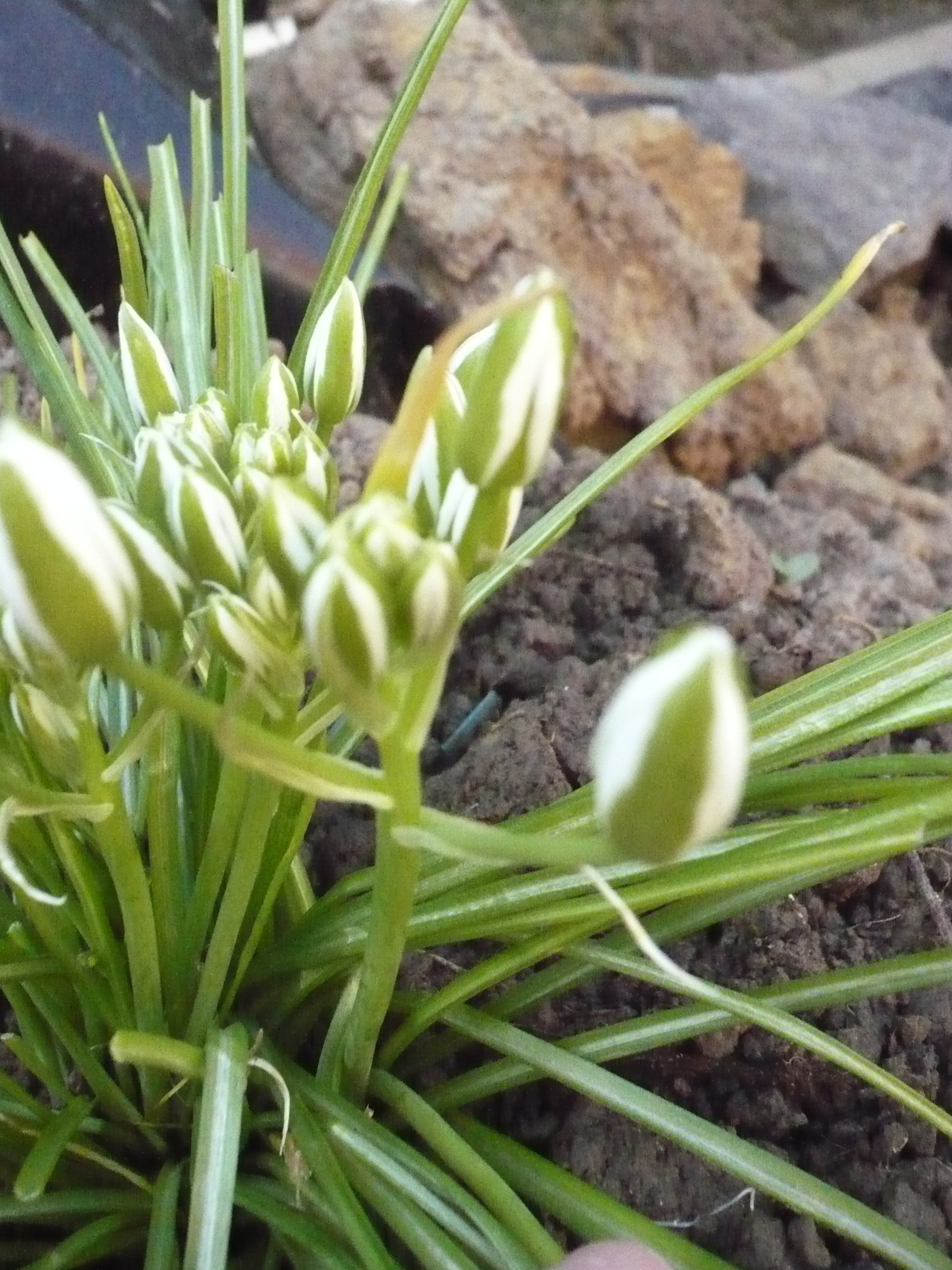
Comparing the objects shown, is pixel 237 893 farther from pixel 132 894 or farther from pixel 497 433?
pixel 497 433

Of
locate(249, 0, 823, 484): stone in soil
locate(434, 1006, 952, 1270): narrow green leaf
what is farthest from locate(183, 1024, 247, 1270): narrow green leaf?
locate(249, 0, 823, 484): stone in soil

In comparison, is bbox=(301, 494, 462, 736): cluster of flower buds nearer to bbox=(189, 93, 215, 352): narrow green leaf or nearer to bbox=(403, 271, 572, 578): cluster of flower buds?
bbox=(403, 271, 572, 578): cluster of flower buds

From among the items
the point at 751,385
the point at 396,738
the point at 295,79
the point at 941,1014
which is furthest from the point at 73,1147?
the point at 295,79

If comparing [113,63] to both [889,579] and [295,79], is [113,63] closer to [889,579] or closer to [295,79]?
[295,79]

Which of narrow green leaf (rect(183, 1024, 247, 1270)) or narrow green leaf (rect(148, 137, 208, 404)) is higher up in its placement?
narrow green leaf (rect(148, 137, 208, 404))

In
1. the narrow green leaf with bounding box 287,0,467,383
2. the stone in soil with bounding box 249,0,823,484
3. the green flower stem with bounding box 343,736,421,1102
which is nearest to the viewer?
the green flower stem with bounding box 343,736,421,1102

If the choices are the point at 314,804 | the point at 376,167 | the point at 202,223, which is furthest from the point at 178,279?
the point at 314,804
